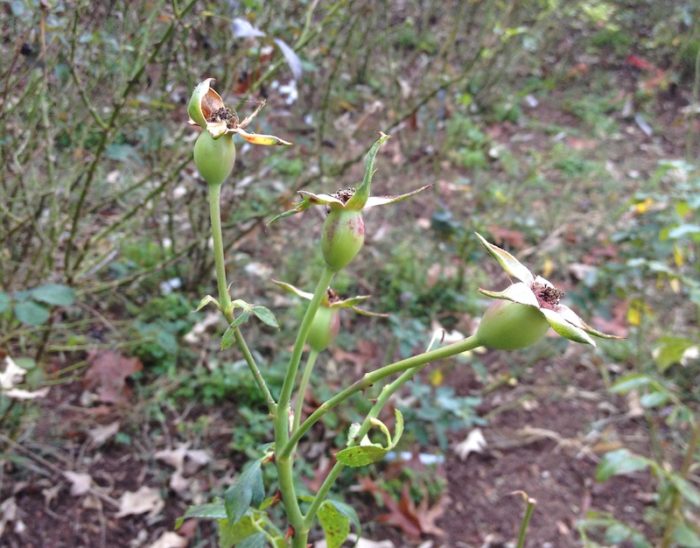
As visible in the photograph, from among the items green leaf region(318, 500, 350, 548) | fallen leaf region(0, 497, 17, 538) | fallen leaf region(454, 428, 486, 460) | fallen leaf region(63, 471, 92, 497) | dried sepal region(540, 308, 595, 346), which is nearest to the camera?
dried sepal region(540, 308, 595, 346)

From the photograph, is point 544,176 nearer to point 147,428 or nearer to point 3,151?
point 147,428

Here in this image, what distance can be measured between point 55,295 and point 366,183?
107 cm

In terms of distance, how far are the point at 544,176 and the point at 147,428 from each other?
9.06 feet

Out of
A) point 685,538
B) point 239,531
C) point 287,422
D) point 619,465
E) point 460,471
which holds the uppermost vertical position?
point 287,422

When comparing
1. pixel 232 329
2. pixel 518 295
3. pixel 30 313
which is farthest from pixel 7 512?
pixel 518 295

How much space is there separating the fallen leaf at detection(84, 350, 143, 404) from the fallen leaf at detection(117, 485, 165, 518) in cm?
27

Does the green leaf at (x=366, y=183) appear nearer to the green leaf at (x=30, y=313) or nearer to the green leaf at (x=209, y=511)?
the green leaf at (x=209, y=511)

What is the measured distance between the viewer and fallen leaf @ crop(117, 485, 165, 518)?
1677mm

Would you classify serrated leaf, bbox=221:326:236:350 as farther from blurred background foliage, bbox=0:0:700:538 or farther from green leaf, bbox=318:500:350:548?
blurred background foliage, bbox=0:0:700:538

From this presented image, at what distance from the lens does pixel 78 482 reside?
170 cm

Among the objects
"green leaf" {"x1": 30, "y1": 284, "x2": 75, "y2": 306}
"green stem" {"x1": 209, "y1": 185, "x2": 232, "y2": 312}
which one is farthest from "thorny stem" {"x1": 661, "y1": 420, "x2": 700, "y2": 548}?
"green leaf" {"x1": 30, "y1": 284, "x2": 75, "y2": 306}

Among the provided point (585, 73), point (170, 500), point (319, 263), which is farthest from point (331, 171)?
point (585, 73)

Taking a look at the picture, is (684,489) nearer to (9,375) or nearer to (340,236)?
(340,236)

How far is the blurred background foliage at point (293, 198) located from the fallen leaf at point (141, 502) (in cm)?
25
